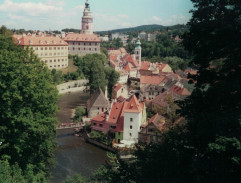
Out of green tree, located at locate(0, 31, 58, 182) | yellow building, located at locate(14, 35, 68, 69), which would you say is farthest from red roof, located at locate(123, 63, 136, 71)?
green tree, located at locate(0, 31, 58, 182)

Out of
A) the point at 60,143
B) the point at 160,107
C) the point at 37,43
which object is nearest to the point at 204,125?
the point at 60,143

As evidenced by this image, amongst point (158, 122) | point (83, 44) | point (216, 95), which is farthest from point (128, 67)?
point (216, 95)

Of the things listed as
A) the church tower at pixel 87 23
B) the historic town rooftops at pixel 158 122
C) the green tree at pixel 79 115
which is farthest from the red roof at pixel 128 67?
the historic town rooftops at pixel 158 122

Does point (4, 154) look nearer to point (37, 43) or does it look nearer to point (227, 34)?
point (227, 34)

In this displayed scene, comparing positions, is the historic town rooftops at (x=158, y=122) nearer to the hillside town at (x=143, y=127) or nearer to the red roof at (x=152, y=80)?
the hillside town at (x=143, y=127)

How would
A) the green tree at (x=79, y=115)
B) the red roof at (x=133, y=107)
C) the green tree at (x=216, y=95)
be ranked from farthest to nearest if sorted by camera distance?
1. the green tree at (x=79, y=115)
2. the red roof at (x=133, y=107)
3. the green tree at (x=216, y=95)

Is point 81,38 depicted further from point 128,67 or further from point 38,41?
point 38,41
